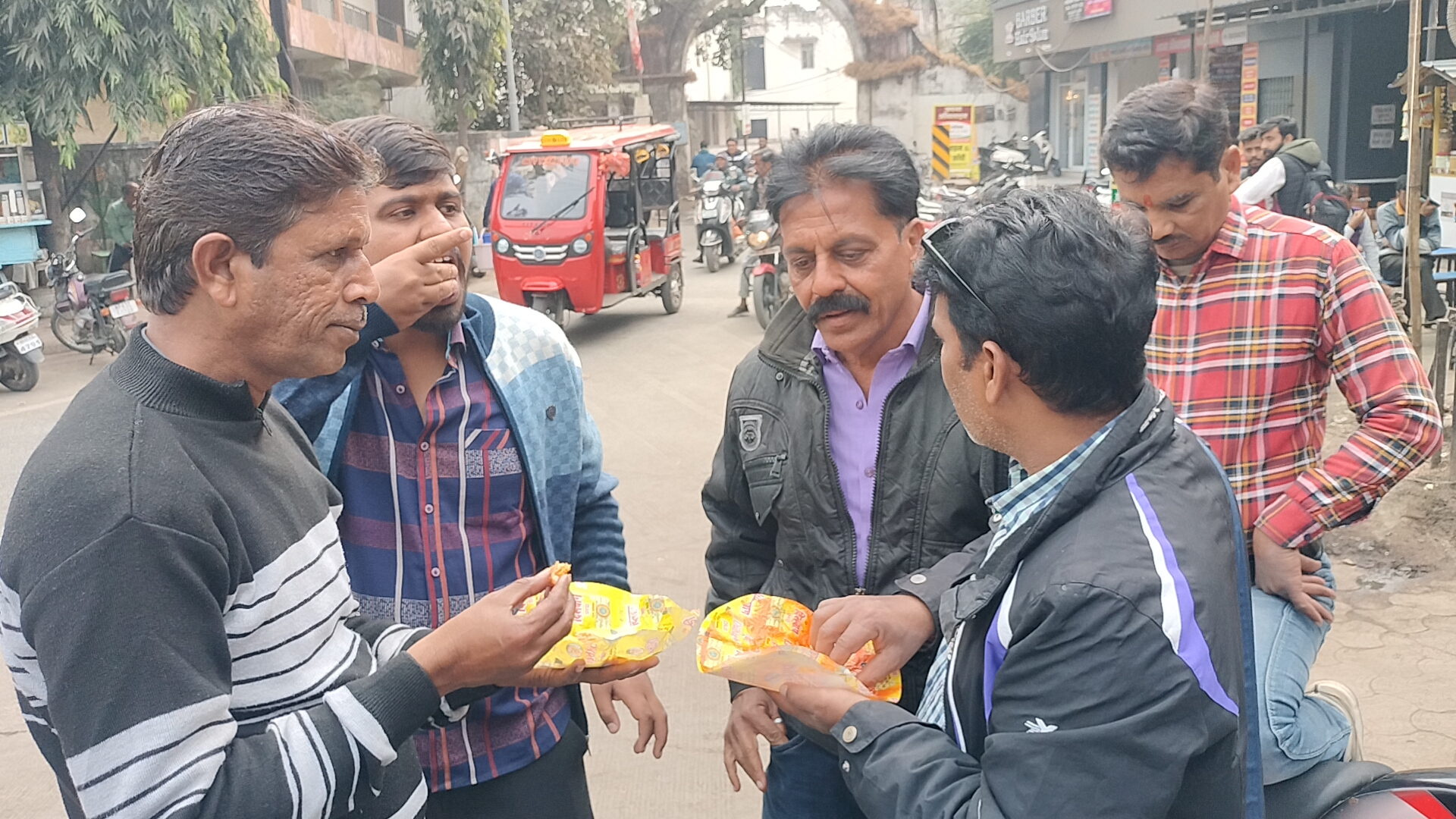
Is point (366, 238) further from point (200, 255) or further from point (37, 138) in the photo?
Answer: point (37, 138)

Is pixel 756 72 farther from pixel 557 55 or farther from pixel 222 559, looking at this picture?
pixel 222 559

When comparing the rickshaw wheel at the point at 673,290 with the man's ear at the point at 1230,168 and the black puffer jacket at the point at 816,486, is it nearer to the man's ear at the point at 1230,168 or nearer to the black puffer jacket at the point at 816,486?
the man's ear at the point at 1230,168

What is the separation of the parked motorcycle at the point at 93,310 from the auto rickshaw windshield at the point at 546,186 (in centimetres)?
371

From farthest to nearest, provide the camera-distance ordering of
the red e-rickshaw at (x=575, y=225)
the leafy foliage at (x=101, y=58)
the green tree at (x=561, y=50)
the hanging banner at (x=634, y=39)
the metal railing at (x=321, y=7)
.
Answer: the hanging banner at (x=634, y=39)
the green tree at (x=561, y=50)
the metal railing at (x=321, y=7)
the leafy foliage at (x=101, y=58)
the red e-rickshaw at (x=575, y=225)

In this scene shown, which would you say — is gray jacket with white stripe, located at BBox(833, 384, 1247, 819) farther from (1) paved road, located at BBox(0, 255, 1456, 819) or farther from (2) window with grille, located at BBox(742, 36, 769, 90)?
(2) window with grille, located at BBox(742, 36, 769, 90)

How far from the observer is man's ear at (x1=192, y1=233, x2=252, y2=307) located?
4.68 ft

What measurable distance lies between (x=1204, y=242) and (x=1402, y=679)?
245 centimetres

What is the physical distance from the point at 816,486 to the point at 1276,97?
672 inches

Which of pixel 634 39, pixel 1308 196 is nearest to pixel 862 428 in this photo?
pixel 1308 196

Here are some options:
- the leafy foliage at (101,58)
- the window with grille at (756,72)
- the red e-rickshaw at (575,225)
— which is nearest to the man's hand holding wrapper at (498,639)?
the red e-rickshaw at (575,225)

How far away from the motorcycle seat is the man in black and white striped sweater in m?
1.41

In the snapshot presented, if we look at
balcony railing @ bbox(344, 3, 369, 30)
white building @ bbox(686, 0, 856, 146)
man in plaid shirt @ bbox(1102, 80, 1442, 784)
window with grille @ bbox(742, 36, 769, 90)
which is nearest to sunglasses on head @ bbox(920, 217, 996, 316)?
man in plaid shirt @ bbox(1102, 80, 1442, 784)

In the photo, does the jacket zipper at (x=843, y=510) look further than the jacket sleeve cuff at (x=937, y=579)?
Yes

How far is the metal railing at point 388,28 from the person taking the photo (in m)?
23.7
